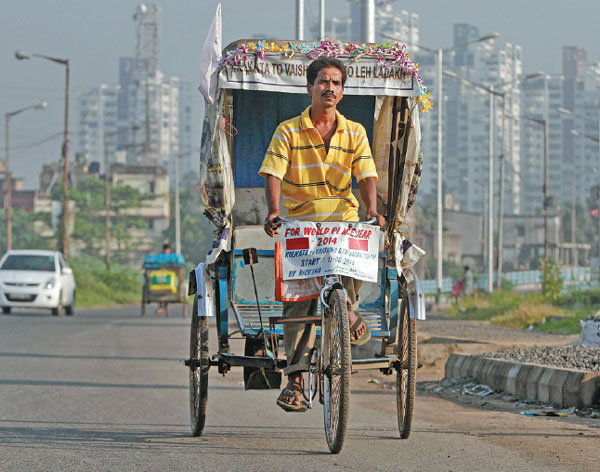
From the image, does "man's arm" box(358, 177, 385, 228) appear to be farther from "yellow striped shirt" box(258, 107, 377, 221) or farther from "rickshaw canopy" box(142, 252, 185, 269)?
"rickshaw canopy" box(142, 252, 185, 269)

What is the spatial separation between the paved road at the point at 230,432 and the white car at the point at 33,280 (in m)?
15.7

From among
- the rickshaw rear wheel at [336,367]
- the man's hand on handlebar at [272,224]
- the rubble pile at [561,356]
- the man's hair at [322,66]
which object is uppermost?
the man's hair at [322,66]

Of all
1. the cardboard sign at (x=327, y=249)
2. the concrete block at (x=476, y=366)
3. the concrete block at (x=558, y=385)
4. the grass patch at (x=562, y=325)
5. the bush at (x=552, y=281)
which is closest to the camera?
the cardboard sign at (x=327, y=249)

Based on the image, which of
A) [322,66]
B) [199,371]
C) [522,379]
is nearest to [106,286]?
[522,379]

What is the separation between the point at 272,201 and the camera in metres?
7.62

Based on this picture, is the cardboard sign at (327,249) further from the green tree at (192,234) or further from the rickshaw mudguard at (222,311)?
the green tree at (192,234)

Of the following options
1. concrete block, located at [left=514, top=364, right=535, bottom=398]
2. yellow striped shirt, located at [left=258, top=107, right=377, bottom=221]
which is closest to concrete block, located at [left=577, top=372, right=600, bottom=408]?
concrete block, located at [left=514, top=364, right=535, bottom=398]

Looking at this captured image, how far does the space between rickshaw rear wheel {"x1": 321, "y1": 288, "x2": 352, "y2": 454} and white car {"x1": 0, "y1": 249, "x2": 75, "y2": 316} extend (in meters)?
24.3

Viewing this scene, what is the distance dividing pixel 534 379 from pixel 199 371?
4.16m

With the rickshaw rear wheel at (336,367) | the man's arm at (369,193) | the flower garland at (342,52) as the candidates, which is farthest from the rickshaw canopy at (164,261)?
the rickshaw rear wheel at (336,367)

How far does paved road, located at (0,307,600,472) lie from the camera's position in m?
7.03

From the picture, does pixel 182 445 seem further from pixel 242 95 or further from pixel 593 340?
pixel 593 340

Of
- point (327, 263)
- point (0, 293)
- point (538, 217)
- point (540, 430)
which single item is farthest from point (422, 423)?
point (538, 217)

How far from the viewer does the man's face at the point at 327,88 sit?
25.4 ft
